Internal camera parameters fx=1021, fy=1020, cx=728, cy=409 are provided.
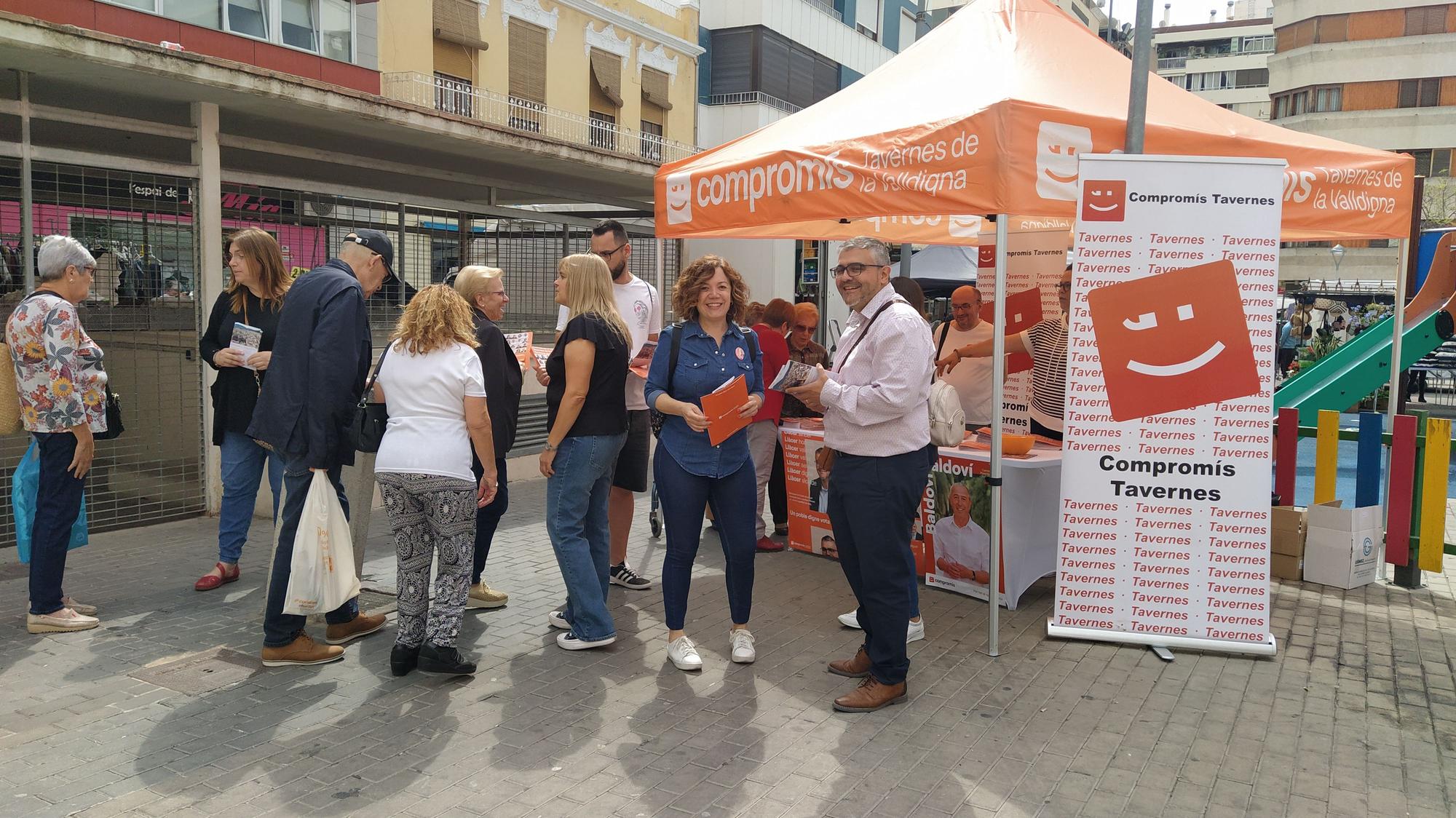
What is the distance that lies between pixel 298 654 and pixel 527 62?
1774 cm

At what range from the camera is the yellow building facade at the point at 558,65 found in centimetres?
1783

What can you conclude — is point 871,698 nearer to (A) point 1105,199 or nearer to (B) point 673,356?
(B) point 673,356

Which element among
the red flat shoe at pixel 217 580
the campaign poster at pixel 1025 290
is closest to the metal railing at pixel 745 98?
the campaign poster at pixel 1025 290

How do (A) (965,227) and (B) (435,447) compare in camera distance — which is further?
(A) (965,227)

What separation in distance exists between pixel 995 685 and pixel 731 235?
3.39 metres

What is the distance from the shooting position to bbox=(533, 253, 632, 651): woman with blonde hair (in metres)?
4.61

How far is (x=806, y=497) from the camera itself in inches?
269

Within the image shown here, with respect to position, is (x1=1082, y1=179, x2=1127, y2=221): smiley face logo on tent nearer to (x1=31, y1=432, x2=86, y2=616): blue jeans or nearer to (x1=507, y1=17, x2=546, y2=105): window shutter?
(x1=31, y1=432, x2=86, y2=616): blue jeans

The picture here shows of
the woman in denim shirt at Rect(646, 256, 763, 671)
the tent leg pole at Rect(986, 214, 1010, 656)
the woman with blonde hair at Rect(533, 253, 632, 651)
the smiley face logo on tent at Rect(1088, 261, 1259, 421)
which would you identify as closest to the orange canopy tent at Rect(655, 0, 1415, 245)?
the tent leg pole at Rect(986, 214, 1010, 656)

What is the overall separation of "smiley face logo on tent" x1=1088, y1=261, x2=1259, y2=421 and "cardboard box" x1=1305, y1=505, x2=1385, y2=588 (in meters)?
2.01

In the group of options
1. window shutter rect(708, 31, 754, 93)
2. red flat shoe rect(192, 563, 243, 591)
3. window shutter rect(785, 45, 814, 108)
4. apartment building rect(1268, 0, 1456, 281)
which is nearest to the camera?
red flat shoe rect(192, 563, 243, 591)

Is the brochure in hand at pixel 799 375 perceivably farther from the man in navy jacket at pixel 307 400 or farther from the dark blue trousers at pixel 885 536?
the man in navy jacket at pixel 307 400

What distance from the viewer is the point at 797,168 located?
5277 mm

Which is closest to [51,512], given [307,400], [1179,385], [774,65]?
[307,400]
